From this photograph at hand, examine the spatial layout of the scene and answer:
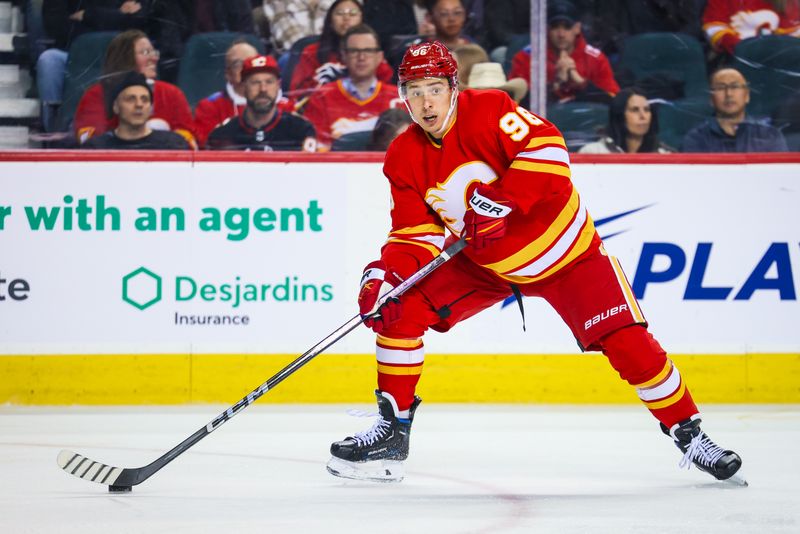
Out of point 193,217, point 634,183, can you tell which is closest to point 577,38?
point 634,183

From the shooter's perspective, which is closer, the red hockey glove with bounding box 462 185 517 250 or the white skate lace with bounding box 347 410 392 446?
the red hockey glove with bounding box 462 185 517 250

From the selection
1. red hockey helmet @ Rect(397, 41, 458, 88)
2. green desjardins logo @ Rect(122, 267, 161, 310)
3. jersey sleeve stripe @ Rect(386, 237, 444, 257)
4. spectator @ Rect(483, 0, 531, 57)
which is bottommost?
green desjardins logo @ Rect(122, 267, 161, 310)

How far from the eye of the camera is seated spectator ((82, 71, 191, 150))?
5375 mm

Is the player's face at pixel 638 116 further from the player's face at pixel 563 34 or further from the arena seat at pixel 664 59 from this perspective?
the player's face at pixel 563 34

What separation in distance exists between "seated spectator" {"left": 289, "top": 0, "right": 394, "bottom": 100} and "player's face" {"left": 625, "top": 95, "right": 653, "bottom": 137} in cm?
113

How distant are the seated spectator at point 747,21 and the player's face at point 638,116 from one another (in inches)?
18.4

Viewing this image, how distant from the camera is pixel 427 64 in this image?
3.17 m

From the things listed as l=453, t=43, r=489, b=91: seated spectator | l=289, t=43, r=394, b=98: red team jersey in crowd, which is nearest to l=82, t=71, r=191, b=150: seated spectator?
l=289, t=43, r=394, b=98: red team jersey in crowd

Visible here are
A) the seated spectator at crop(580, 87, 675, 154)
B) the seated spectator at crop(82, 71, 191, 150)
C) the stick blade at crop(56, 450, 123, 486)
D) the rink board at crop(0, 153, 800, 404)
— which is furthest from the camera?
the seated spectator at crop(580, 87, 675, 154)

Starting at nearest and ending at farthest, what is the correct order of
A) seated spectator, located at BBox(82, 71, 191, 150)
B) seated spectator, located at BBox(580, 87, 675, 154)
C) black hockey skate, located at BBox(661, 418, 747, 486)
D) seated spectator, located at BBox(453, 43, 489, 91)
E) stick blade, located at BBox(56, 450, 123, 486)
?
stick blade, located at BBox(56, 450, 123, 486) → black hockey skate, located at BBox(661, 418, 747, 486) → seated spectator, located at BBox(82, 71, 191, 150) → seated spectator, located at BBox(580, 87, 675, 154) → seated spectator, located at BBox(453, 43, 489, 91)

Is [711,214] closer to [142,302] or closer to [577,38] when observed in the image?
[577,38]

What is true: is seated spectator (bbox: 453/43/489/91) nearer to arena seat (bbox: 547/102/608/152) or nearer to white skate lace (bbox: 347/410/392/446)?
arena seat (bbox: 547/102/608/152)

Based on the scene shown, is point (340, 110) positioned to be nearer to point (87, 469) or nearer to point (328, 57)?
point (328, 57)

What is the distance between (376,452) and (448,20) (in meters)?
3.07
